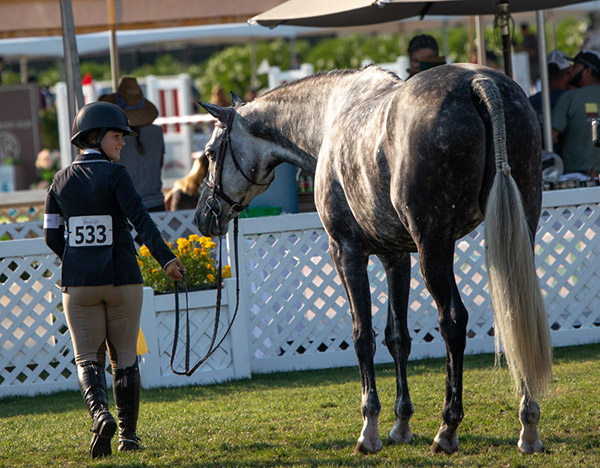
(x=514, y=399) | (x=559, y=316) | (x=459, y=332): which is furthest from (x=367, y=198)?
(x=559, y=316)

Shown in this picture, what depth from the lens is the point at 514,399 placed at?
5.37 meters

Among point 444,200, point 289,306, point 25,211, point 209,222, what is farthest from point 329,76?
point 25,211

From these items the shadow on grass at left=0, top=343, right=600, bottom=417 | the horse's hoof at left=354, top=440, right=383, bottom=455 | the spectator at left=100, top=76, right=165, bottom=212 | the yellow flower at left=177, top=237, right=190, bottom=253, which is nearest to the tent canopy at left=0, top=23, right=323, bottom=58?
the spectator at left=100, top=76, right=165, bottom=212

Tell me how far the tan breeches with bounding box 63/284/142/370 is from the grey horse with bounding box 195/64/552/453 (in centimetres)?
107

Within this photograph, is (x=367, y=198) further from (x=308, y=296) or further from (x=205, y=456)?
(x=308, y=296)

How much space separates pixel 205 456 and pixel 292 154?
5.58 ft

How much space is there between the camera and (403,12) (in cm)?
870

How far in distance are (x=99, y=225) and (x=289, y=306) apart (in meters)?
2.52

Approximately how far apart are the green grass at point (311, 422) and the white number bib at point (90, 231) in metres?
1.07

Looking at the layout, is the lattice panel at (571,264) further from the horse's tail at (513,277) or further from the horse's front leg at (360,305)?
the horse's tail at (513,277)

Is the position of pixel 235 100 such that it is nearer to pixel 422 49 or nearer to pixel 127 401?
pixel 127 401

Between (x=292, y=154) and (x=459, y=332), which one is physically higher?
(x=292, y=154)

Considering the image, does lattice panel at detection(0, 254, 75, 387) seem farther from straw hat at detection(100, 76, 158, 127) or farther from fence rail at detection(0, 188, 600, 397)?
straw hat at detection(100, 76, 158, 127)

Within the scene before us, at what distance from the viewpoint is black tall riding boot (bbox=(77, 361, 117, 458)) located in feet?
14.6
